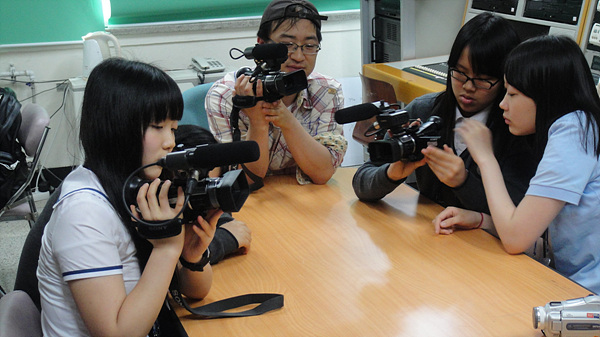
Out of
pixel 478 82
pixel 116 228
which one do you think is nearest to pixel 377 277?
pixel 116 228

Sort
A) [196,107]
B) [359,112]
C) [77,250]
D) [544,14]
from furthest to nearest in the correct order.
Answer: [544,14] → [196,107] → [359,112] → [77,250]

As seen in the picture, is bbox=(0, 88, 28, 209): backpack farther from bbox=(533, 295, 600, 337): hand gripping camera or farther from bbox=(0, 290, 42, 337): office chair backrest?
bbox=(533, 295, 600, 337): hand gripping camera

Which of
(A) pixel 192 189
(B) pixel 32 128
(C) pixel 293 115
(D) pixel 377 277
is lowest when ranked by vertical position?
(B) pixel 32 128

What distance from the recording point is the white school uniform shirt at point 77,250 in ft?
3.41

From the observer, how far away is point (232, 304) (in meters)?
1.18

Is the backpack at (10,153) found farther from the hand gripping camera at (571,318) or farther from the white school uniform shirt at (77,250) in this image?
the hand gripping camera at (571,318)

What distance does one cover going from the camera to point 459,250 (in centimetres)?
136

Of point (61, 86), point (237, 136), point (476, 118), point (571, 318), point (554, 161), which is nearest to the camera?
point (571, 318)

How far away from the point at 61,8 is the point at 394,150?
3038mm

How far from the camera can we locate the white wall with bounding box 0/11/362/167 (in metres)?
3.74

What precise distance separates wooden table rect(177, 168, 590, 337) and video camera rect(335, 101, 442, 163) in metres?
0.19

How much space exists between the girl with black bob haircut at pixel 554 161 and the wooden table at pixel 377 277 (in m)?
0.09

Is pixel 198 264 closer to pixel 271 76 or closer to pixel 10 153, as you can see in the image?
pixel 271 76

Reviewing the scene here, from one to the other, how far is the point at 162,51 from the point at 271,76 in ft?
8.34
